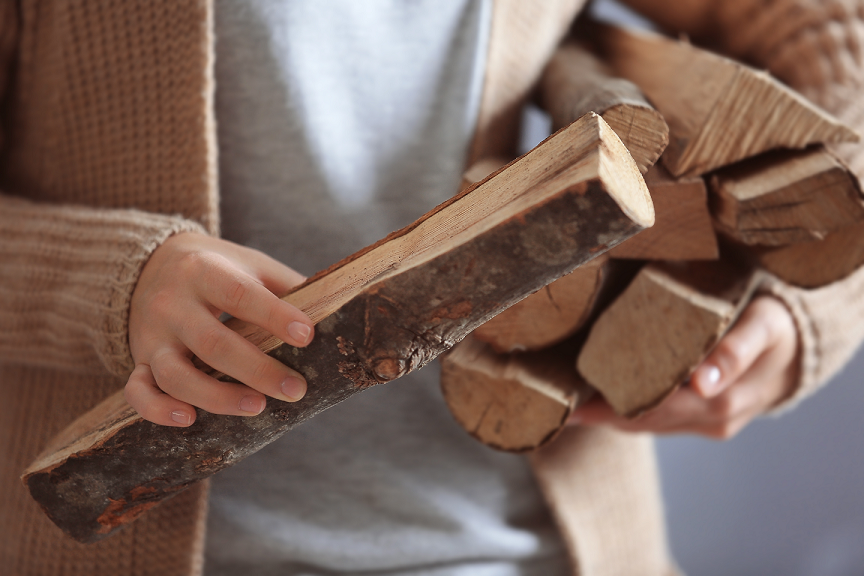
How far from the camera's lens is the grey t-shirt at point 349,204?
557mm

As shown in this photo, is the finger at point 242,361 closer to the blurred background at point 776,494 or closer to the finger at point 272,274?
the finger at point 272,274

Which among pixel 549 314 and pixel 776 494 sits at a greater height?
pixel 549 314

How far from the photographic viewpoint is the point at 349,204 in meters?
0.58

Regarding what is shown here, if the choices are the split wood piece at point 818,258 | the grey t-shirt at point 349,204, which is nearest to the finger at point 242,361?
the grey t-shirt at point 349,204

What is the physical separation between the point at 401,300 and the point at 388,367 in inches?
1.6

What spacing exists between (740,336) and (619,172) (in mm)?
309

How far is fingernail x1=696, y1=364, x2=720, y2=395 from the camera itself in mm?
479

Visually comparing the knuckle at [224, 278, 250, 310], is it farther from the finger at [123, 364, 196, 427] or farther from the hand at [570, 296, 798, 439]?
the hand at [570, 296, 798, 439]

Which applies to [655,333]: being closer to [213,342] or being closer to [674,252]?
[674,252]

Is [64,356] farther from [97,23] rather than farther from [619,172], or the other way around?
[619,172]

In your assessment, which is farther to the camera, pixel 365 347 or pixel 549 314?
pixel 549 314

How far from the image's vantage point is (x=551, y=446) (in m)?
0.62

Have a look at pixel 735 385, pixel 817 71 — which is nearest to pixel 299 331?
pixel 735 385

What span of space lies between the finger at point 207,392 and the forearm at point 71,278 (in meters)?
0.09
